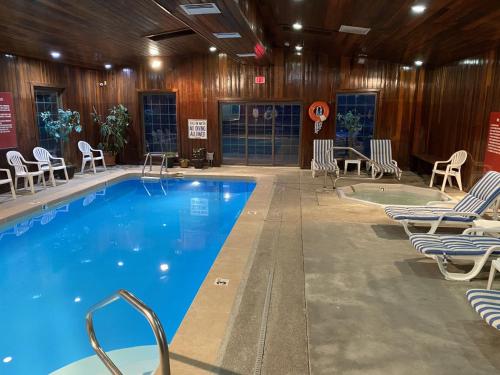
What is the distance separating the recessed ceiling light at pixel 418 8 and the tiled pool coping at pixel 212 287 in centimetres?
316

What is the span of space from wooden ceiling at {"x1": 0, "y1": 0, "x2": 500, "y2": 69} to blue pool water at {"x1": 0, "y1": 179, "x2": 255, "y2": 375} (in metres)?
2.94

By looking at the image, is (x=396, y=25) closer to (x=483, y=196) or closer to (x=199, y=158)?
(x=483, y=196)

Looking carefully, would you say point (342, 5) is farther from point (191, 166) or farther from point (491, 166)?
point (191, 166)

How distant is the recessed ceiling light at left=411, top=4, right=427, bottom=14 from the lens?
4.01 metres

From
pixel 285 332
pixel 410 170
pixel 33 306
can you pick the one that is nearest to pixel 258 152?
pixel 410 170

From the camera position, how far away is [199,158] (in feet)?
33.1

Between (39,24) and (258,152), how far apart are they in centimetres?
614

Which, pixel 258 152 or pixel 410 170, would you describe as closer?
pixel 410 170

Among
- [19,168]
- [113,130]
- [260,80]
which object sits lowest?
[19,168]

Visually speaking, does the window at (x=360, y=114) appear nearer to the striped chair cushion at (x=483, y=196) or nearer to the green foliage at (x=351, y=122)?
the green foliage at (x=351, y=122)

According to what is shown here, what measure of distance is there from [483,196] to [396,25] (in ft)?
8.45

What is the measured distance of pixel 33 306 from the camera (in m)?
3.74

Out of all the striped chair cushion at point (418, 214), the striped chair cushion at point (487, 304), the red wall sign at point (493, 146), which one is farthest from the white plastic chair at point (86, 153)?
the striped chair cushion at point (487, 304)

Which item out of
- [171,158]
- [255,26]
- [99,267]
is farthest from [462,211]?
[171,158]
